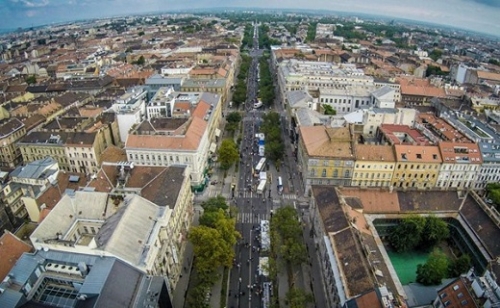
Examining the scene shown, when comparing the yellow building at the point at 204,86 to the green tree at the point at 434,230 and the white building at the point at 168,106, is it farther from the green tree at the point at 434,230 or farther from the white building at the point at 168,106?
the green tree at the point at 434,230

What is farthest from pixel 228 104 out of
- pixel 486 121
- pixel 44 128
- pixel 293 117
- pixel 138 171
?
pixel 486 121

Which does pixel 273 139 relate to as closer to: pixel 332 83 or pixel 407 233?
pixel 407 233

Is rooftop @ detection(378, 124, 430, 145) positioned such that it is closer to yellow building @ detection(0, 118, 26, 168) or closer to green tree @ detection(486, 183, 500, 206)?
green tree @ detection(486, 183, 500, 206)

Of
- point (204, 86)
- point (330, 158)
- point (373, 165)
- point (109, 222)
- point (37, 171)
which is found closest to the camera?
point (109, 222)

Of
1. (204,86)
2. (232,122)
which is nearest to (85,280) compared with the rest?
(232,122)

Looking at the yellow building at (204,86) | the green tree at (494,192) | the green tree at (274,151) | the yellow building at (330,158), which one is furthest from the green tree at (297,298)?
the yellow building at (204,86)

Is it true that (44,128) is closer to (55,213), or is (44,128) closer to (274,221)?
(55,213)
